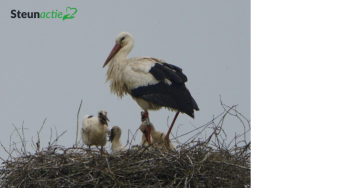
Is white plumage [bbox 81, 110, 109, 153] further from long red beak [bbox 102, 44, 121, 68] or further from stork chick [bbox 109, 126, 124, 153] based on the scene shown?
long red beak [bbox 102, 44, 121, 68]

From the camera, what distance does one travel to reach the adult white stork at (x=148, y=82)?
173 inches

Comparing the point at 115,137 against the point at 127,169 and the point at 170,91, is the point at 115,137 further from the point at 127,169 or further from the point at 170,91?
the point at 127,169

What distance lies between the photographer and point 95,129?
420 centimetres

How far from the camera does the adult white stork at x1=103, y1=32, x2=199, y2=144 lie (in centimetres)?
438

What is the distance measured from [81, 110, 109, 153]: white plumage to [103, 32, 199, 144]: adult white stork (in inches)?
14.4

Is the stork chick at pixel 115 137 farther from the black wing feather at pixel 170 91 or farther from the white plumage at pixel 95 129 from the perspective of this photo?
the black wing feather at pixel 170 91

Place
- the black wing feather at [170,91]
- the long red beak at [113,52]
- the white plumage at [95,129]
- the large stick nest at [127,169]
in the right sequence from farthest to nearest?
the long red beak at [113,52], the black wing feather at [170,91], the white plumage at [95,129], the large stick nest at [127,169]

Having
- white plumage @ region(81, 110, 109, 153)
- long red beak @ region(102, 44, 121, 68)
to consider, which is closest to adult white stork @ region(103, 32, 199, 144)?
long red beak @ region(102, 44, 121, 68)

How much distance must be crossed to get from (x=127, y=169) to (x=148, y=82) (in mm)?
1356

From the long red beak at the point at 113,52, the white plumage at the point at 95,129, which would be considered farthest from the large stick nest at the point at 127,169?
the long red beak at the point at 113,52

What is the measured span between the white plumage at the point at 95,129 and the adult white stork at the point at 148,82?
36 centimetres

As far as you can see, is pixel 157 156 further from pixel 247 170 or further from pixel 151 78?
pixel 151 78
